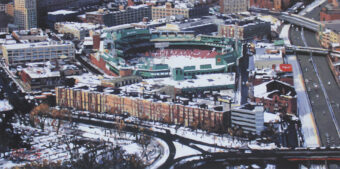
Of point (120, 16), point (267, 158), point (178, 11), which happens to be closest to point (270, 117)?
point (267, 158)

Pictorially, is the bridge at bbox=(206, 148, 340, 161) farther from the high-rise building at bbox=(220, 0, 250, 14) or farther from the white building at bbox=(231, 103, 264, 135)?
the high-rise building at bbox=(220, 0, 250, 14)

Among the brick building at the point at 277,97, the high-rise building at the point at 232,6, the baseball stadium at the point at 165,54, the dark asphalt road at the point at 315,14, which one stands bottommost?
the brick building at the point at 277,97

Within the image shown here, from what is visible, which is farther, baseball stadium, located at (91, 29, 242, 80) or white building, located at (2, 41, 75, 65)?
white building, located at (2, 41, 75, 65)

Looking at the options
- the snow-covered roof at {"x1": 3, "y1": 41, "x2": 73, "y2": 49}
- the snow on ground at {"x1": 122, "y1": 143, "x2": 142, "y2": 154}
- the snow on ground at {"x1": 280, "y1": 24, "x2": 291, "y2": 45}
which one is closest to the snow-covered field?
the snow on ground at {"x1": 122, "y1": 143, "x2": 142, "y2": 154}

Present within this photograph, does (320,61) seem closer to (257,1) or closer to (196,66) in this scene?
(196,66)

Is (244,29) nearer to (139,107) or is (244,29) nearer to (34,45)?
(34,45)

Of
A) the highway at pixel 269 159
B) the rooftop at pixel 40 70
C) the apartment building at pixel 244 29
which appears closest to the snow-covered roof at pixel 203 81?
the rooftop at pixel 40 70

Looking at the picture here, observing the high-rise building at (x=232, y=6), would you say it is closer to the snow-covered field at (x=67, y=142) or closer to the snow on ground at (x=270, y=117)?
the snow on ground at (x=270, y=117)

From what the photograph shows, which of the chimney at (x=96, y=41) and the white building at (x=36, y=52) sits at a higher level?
the chimney at (x=96, y=41)
